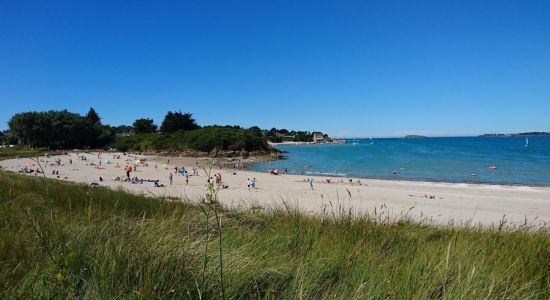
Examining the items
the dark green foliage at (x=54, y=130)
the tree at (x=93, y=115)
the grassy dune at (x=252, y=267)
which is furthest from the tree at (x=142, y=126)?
the grassy dune at (x=252, y=267)

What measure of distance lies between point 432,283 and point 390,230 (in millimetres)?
2628

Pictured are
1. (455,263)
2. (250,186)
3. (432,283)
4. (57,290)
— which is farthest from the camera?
(250,186)

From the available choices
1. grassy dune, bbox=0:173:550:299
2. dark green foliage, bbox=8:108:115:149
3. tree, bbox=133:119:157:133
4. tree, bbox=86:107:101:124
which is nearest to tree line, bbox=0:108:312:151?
dark green foliage, bbox=8:108:115:149

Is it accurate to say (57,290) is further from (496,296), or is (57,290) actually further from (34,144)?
(34,144)

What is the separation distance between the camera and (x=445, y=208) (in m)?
20.5

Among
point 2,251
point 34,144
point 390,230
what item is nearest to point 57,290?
point 2,251

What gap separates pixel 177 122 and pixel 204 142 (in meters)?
31.6

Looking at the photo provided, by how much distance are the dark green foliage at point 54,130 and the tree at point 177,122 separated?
18.0 meters

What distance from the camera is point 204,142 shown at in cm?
7881

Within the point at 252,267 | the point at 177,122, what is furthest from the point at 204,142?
the point at 252,267

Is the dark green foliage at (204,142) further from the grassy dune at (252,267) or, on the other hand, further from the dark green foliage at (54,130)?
the grassy dune at (252,267)

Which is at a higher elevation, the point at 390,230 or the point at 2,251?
the point at 2,251

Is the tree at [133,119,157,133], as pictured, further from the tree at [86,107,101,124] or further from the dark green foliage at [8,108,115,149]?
the dark green foliage at [8,108,115,149]

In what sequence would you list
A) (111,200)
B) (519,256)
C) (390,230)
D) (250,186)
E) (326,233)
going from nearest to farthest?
(519,256)
(326,233)
(390,230)
(111,200)
(250,186)
